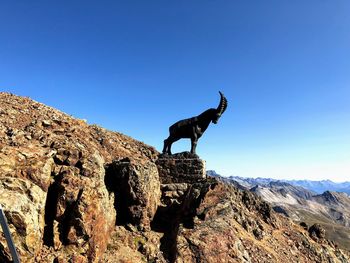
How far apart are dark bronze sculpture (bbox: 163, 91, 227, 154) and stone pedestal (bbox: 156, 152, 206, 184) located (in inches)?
51.0

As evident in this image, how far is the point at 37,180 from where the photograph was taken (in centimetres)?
1545

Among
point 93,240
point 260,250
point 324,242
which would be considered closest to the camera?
point 93,240

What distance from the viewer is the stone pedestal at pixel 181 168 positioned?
80.9ft

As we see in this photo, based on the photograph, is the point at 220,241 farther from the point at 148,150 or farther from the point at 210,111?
the point at 148,150

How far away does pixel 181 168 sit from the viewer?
2486 cm

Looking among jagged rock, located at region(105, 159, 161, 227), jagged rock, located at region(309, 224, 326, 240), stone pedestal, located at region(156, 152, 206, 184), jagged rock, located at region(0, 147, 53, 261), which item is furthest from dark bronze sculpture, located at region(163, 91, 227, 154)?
jagged rock, located at region(309, 224, 326, 240)

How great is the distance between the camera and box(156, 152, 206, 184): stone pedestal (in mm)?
24656

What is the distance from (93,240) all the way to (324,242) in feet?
67.3

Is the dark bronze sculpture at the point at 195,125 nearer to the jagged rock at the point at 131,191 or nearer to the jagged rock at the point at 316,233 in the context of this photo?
the jagged rock at the point at 131,191

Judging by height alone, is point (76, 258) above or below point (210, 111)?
below

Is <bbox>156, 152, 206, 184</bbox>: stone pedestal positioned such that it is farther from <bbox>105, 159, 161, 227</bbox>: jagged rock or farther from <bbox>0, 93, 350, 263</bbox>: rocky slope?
<bbox>105, 159, 161, 227</bbox>: jagged rock

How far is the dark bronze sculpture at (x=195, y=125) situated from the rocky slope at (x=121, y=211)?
192cm

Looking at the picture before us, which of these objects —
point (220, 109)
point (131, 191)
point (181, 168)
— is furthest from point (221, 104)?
point (131, 191)

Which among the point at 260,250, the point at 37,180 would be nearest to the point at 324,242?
the point at 260,250
